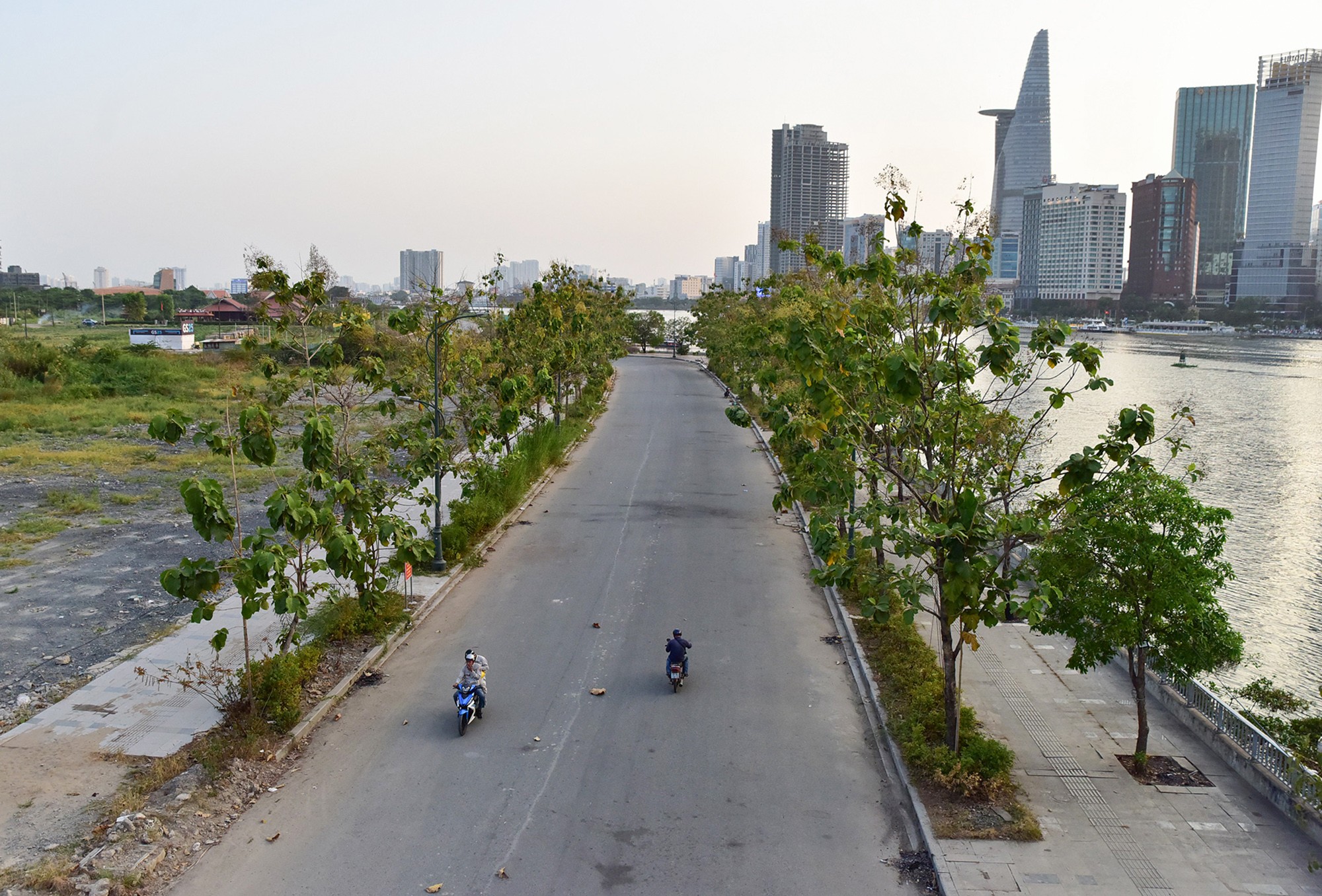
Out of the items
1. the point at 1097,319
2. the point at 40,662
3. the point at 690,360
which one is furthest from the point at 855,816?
the point at 1097,319

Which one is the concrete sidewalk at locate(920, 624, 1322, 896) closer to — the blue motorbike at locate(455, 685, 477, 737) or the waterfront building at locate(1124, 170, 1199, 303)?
the blue motorbike at locate(455, 685, 477, 737)

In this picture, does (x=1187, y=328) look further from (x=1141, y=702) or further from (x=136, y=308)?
(x=1141, y=702)

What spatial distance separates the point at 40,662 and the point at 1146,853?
14.2 metres

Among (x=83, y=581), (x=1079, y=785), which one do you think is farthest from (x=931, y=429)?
(x=83, y=581)

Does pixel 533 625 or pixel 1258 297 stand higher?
pixel 1258 297

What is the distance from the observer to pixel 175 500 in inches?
976

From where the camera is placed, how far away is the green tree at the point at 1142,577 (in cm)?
1030

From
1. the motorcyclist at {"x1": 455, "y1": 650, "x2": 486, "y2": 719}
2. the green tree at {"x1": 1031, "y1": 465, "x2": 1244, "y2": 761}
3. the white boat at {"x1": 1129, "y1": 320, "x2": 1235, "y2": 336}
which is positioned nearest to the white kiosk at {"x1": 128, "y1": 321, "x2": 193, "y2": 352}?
the motorcyclist at {"x1": 455, "y1": 650, "x2": 486, "y2": 719}

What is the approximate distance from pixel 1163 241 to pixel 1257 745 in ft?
596

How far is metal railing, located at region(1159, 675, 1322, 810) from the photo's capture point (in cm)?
913

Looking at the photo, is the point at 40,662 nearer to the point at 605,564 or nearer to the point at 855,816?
the point at 605,564

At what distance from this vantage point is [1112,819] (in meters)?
9.88

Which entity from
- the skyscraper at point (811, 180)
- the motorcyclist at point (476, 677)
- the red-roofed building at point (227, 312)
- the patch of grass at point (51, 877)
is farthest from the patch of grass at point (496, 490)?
the red-roofed building at point (227, 312)

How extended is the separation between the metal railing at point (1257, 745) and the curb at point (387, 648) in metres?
10.5
